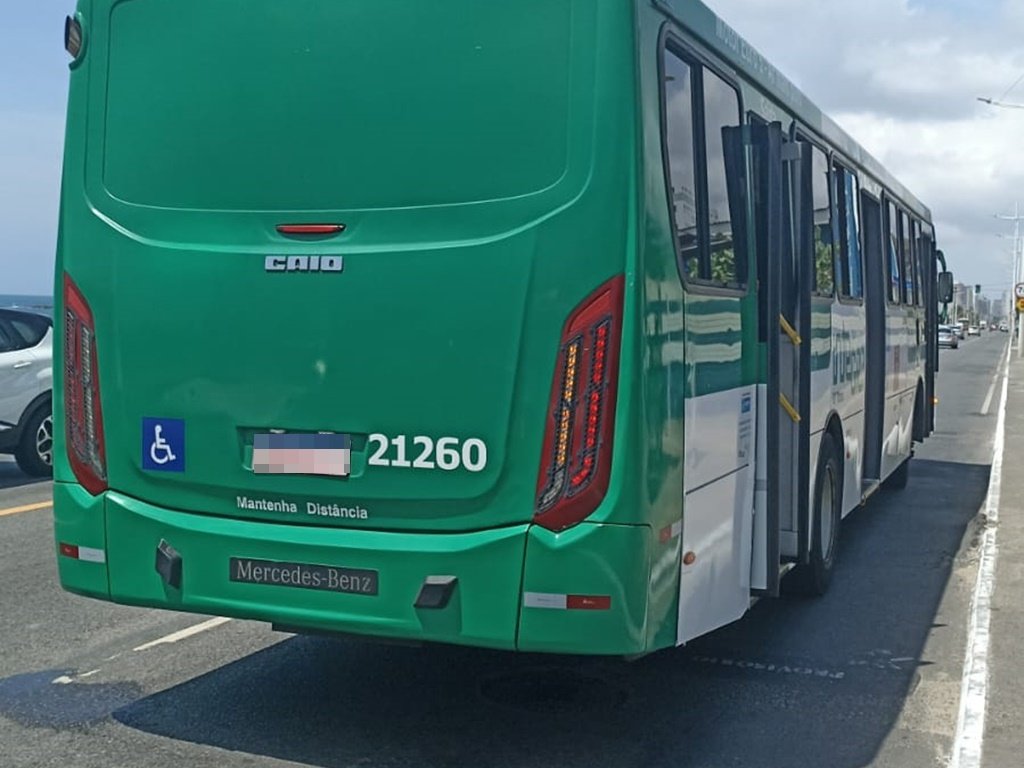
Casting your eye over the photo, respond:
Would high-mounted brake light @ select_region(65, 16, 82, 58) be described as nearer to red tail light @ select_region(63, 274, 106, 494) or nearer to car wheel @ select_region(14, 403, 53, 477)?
red tail light @ select_region(63, 274, 106, 494)

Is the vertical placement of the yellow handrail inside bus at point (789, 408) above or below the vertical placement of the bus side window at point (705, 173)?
below

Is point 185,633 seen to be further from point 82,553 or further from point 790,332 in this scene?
point 790,332

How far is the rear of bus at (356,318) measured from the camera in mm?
4352

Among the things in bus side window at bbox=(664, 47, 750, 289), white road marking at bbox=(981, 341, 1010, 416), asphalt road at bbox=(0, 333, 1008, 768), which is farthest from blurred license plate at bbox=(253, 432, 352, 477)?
white road marking at bbox=(981, 341, 1010, 416)

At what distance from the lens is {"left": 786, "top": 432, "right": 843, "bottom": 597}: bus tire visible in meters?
7.57

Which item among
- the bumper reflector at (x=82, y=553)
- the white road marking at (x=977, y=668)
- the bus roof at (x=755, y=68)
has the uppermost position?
the bus roof at (x=755, y=68)

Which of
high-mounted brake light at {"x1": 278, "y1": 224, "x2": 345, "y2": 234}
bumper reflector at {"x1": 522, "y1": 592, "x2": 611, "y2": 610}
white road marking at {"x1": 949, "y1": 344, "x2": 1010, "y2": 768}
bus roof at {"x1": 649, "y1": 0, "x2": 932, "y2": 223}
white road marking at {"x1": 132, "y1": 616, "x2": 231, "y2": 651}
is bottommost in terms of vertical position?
white road marking at {"x1": 949, "y1": 344, "x2": 1010, "y2": 768}

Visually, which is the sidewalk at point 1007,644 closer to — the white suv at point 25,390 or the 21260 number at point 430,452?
the 21260 number at point 430,452

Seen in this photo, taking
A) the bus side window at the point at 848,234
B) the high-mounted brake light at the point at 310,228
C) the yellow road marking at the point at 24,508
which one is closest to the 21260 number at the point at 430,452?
the high-mounted brake light at the point at 310,228

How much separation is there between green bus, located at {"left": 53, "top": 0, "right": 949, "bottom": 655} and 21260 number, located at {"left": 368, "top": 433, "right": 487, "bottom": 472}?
0.01m

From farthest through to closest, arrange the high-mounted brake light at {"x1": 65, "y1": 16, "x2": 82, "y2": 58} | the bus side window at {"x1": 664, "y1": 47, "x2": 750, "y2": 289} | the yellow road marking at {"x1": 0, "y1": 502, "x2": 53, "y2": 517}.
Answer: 1. the yellow road marking at {"x1": 0, "y1": 502, "x2": 53, "y2": 517}
2. the high-mounted brake light at {"x1": 65, "y1": 16, "x2": 82, "y2": 58}
3. the bus side window at {"x1": 664, "y1": 47, "x2": 750, "y2": 289}

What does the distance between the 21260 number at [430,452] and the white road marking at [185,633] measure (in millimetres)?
2394

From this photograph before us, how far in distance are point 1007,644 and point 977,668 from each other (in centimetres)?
55

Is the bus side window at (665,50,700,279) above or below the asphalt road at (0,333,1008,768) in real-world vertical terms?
above
